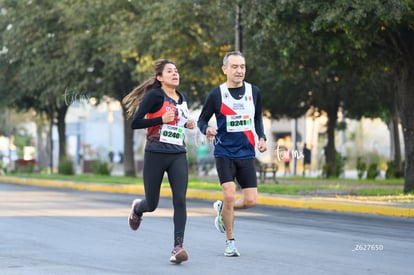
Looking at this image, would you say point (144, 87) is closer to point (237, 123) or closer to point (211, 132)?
point (211, 132)

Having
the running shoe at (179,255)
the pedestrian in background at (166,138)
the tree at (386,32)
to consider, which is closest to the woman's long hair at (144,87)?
the pedestrian in background at (166,138)

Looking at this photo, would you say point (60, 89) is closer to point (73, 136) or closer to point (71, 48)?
point (71, 48)

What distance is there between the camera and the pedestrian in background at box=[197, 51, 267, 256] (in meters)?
9.53

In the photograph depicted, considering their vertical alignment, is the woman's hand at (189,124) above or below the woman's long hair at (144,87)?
below

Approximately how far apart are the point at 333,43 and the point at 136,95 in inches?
498

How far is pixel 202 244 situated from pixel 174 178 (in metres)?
2.07

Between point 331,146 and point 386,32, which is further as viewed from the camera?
point 331,146

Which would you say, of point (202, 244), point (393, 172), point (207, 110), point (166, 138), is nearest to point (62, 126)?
point (393, 172)

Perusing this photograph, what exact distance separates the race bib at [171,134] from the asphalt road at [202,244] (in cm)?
119

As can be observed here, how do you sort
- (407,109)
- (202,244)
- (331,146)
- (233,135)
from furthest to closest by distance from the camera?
1. (331,146)
2. (407,109)
3. (202,244)
4. (233,135)

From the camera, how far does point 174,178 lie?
30.1 feet

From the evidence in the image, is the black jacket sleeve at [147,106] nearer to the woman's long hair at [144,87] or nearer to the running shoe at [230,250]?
the woman's long hair at [144,87]

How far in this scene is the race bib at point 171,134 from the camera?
9156 millimetres

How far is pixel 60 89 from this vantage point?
119 feet
